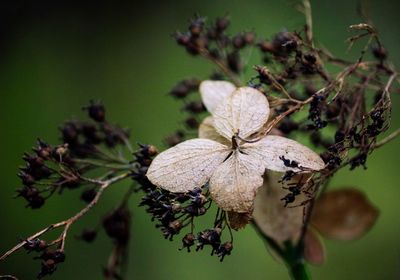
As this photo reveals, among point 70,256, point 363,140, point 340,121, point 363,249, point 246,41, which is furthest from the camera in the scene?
point 70,256

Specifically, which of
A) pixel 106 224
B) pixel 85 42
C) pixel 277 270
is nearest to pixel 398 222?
pixel 277 270

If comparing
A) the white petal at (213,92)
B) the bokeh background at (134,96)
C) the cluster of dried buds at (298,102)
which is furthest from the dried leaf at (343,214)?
the bokeh background at (134,96)

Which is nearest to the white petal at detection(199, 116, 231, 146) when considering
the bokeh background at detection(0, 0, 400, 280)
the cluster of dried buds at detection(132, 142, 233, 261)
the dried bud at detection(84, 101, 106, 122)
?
the cluster of dried buds at detection(132, 142, 233, 261)

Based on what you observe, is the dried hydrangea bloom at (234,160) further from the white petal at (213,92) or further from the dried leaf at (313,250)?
the dried leaf at (313,250)

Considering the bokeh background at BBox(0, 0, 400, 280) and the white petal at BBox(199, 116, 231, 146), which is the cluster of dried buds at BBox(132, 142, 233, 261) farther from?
the bokeh background at BBox(0, 0, 400, 280)

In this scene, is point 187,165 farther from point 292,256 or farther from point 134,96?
point 134,96

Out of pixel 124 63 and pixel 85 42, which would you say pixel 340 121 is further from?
pixel 85 42
